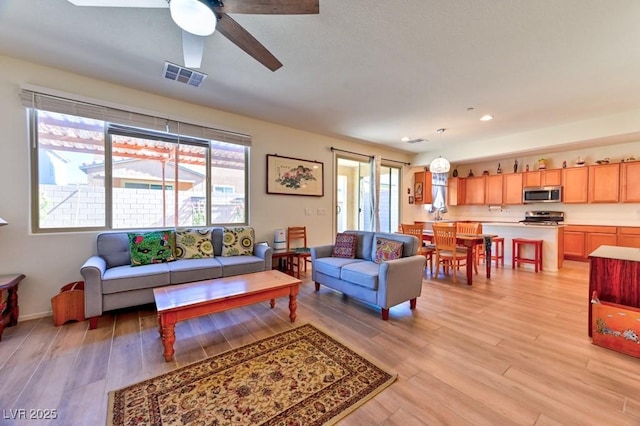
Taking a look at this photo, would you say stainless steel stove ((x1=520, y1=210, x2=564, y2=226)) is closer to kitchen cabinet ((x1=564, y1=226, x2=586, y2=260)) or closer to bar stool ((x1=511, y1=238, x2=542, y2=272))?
kitchen cabinet ((x1=564, y1=226, x2=586, y2=260))

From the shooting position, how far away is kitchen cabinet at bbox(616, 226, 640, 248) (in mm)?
4816

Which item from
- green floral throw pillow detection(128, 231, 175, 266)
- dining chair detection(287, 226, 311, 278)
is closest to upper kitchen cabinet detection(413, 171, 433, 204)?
dining chair detection(287, 226, 311, 278)

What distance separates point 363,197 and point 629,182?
5.02 m

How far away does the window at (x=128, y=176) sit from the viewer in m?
2.88

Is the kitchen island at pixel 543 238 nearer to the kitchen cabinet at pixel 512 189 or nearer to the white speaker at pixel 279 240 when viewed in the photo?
the kitchen cabinet at pixel 512 189

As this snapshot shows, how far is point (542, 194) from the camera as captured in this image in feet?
19.1

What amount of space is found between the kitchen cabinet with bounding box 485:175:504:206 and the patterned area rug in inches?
247

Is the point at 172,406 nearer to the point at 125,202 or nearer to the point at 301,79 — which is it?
the point at 125,202

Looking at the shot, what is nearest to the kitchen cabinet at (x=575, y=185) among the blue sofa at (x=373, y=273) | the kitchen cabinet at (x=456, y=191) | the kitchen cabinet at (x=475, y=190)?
the kitchen cabinet at (x=475, y=190)

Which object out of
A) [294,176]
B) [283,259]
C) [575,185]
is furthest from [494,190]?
[283,259]

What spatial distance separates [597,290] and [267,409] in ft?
9.97

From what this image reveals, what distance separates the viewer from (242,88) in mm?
3189

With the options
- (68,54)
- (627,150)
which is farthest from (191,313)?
(627,150)

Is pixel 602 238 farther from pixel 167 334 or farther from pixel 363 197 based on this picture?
pixel 167 334
